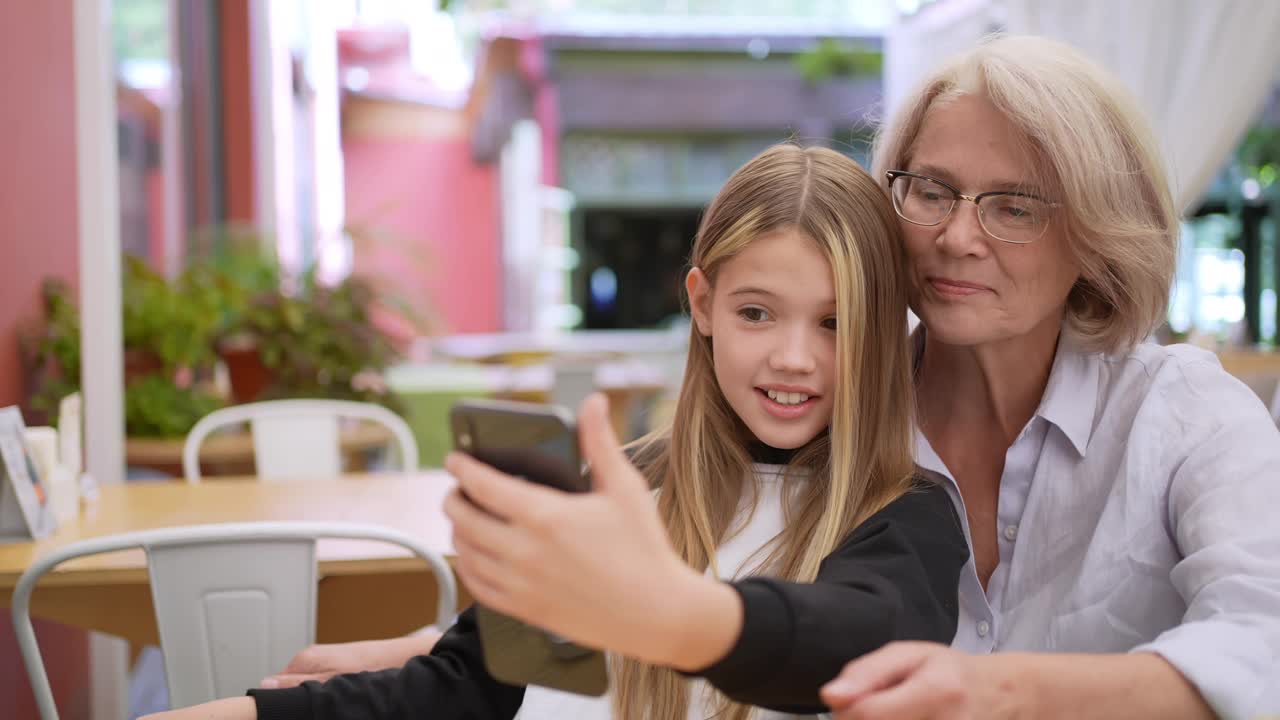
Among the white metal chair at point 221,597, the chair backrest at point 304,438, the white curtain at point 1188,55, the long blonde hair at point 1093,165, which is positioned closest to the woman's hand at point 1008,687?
the long blonde hair at point 1093,165

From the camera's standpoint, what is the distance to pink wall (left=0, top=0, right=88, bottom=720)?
273 centimetres

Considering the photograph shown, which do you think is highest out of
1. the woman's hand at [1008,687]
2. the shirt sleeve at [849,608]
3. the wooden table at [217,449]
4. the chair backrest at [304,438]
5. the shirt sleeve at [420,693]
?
the shirt sleeve at [849,608]

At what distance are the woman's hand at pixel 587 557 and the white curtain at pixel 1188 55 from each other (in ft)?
15.5

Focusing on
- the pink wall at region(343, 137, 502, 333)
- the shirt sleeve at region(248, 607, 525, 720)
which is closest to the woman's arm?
the shirt sleeve at region(248, 607, 525, 720)

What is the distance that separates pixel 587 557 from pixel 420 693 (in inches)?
23.6

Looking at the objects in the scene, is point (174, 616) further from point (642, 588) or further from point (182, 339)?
point (182, 339)

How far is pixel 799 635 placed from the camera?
810mm

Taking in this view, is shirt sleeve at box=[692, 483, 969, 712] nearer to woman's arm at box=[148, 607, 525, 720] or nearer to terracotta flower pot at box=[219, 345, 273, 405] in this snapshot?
woman's arm at box=[148, 607, 525, 720]

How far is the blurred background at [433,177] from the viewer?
309 cm

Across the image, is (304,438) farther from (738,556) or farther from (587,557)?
(587,557)

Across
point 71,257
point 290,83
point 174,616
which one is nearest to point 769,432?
point 174,616

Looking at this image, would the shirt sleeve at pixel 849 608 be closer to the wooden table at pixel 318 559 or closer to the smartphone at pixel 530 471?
the smartphone at pixel 530 471

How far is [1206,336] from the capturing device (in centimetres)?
361

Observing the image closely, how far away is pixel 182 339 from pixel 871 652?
3.55m
